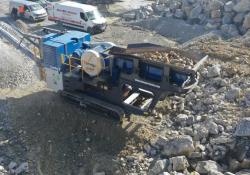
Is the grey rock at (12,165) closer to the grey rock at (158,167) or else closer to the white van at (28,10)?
the grey rock at (158,167)

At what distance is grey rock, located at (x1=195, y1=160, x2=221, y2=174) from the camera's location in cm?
1092

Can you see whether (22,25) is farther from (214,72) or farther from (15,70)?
(214,72)

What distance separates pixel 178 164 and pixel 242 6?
1561cm

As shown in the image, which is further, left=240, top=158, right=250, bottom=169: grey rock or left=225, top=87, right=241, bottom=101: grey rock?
left=225, top=87, right=241, bottom=101: grey rock

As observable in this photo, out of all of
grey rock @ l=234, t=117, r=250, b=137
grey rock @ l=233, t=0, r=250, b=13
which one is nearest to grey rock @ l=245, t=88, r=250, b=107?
grey rock @ l=234, t=117, r=250, b=137

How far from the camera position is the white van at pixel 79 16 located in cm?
2619

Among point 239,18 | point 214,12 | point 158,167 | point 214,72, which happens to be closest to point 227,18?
point 239,18

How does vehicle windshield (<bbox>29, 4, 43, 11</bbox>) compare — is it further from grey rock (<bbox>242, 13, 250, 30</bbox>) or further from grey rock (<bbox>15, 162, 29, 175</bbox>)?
grey rock (<bbox>15, 162, 29, 175</bbox>)

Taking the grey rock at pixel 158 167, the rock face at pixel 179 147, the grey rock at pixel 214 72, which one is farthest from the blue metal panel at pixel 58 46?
the grey rock at pixel 158 167

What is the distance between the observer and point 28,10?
28109 millimetres

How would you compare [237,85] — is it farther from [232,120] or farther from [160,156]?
[160,156]

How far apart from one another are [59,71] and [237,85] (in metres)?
6.34

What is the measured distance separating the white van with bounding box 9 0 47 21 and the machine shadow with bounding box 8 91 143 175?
45.1 feet

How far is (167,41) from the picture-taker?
2502 centimetres
